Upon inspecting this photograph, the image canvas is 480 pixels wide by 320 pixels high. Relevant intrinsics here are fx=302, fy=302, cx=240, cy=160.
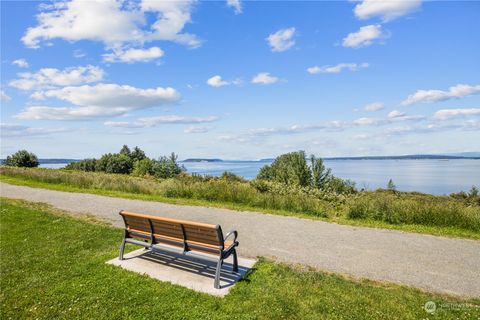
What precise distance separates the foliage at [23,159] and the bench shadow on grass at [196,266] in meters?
56.2

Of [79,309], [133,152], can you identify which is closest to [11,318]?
[79,309]

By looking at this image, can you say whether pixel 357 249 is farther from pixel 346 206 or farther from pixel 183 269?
pixel 346 206

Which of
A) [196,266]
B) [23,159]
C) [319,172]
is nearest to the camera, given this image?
[196,266]

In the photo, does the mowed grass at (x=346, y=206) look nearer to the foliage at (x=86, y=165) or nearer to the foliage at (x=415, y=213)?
the foliage at (x=415, y=213)

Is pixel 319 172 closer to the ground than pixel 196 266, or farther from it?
farther from it

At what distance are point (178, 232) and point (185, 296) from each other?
3.77ft

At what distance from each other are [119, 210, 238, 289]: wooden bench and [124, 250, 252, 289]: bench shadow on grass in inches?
6.6

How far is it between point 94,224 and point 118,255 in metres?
3.03

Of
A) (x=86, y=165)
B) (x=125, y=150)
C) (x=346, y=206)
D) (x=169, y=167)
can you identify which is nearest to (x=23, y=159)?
(x=169, y=167)

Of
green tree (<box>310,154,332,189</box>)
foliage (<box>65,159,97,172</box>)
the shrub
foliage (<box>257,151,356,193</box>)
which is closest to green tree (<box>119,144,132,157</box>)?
foliage (<box>65,159,97,172</box>)

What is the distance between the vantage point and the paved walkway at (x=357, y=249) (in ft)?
17.2

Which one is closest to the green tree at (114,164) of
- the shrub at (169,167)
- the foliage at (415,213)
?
the shrub at (169,167)

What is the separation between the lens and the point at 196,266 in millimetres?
5410

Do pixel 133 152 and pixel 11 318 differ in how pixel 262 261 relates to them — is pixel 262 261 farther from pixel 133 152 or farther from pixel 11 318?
pixel 133 152
